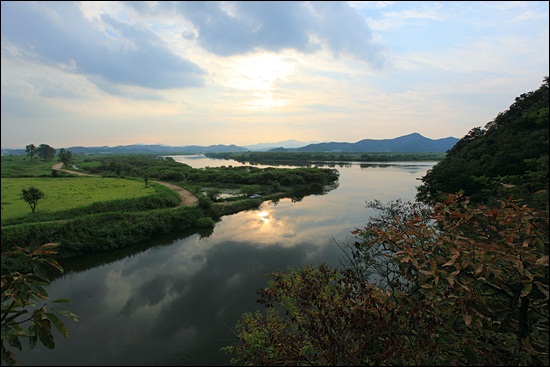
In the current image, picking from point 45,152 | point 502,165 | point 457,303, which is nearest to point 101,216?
point 457,303

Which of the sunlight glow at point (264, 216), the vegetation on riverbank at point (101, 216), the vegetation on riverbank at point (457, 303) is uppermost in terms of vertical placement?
the vegetation on riverbank at point (457, 303)

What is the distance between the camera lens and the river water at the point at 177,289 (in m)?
11.8

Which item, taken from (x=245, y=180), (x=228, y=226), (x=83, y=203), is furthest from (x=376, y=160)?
(x=83, y=203)

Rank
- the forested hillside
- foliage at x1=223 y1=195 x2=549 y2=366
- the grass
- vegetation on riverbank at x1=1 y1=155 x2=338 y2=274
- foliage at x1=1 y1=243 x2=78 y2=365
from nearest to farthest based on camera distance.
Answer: foliage at x1=1 y1=243 x2=78 y2=365
foliage at x1=223 y1=195 x2=549 y2=366
the forested hillside
vegetation on riverbank at x1=1 y1=155 x2=338 y2=274
the grass

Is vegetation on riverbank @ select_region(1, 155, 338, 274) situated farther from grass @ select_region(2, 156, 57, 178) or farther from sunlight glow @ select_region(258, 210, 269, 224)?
grass @ select_region(2, 156, 57, 178)

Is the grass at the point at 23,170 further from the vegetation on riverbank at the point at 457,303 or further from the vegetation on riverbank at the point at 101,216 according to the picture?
the vegetation on riverbank at the point at 457,303

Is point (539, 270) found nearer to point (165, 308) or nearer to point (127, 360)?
point (127, 360)

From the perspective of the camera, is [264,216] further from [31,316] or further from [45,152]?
[45,152]

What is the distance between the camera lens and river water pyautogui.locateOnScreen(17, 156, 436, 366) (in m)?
11.8

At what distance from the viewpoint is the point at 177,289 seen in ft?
55.2

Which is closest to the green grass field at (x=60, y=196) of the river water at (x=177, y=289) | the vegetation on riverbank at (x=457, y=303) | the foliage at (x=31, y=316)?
the river water at (x=177, y=289)

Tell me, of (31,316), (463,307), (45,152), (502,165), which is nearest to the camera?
(31,316)

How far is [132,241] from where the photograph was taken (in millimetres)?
24906

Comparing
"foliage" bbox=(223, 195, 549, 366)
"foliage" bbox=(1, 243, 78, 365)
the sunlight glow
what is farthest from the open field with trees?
"foliage" bbox=(223, 195, 549, 366)
